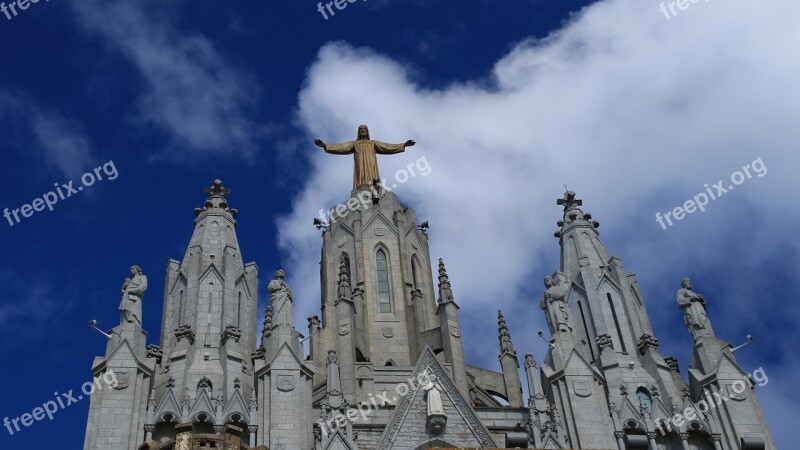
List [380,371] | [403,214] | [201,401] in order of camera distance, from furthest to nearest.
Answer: [403,214], [380,371], [201,401]

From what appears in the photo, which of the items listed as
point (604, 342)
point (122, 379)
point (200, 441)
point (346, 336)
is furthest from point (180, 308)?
point (604, 342)

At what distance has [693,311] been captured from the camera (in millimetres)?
37344

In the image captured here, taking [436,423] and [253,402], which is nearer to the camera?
[253,402]

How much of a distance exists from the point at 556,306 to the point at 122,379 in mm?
14685

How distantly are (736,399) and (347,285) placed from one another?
51.2 ft

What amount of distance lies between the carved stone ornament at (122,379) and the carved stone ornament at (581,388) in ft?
44.9

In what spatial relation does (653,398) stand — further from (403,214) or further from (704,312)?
(403,214)

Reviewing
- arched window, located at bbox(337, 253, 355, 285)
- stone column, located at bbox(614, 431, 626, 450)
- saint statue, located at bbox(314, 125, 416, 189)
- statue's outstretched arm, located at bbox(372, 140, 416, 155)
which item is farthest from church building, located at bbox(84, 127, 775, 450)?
statue's outstretched arm, located at bbox(372, 140, 416, 155)

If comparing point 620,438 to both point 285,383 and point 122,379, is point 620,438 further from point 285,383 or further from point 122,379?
point 122,379

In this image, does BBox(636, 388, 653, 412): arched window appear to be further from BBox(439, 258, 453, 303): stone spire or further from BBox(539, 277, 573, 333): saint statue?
BBox(439, 258, 453, 303): stone spire

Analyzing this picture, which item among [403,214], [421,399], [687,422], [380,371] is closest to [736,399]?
[687,422]

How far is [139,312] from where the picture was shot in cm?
3494

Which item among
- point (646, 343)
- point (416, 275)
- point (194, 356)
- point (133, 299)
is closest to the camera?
point (194, 356)

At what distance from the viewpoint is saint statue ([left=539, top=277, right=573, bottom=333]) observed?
37188 mm
